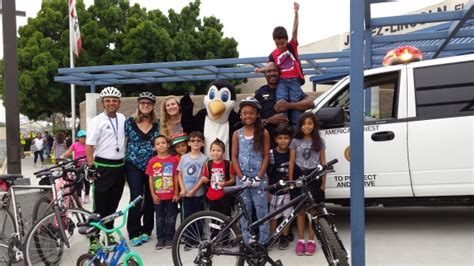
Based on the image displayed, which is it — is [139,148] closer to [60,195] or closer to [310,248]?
[60,195]

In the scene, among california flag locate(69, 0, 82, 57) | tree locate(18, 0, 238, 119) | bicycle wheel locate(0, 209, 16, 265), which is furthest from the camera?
tree locate(18, 0, 238, 119)

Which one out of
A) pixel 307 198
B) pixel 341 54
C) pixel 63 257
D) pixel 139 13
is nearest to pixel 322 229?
pixel 307 198

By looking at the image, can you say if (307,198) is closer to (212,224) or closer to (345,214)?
(212,224)

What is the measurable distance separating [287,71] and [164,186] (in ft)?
6.11

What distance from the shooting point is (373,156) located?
188 inches

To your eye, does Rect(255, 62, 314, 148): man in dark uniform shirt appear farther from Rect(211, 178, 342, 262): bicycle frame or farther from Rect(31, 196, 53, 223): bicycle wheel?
Rect(31, 196, 53, 223): bicycle wheel

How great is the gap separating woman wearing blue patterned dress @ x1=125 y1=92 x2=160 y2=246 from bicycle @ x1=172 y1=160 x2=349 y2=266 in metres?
1.25

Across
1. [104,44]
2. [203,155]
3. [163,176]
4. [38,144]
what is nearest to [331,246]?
[203,155]

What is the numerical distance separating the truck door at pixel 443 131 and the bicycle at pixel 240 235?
1.65 m

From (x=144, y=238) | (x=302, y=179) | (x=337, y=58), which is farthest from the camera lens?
(x=337, y=58)

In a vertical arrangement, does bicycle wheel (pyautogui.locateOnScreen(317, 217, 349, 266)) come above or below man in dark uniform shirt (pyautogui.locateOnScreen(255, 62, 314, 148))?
below

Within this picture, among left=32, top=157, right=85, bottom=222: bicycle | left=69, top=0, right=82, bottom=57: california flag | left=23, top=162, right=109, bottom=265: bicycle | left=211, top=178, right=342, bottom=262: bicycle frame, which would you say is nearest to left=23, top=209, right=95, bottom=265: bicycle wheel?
left=23, top=162, right=109, bottom=265: bicycle

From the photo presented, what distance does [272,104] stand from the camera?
4.83 m

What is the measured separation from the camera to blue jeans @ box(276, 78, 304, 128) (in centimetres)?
476
